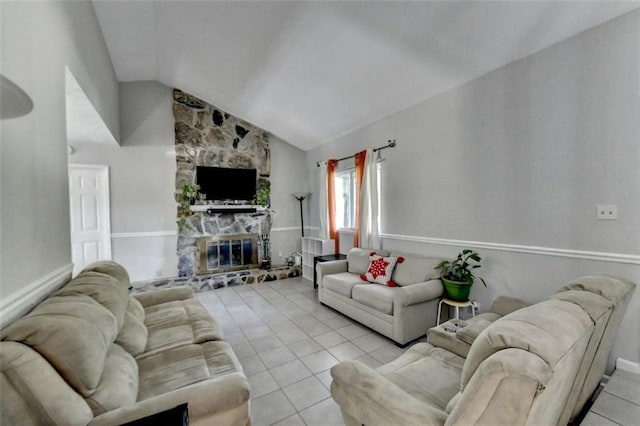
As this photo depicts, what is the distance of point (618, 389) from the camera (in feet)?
5.06

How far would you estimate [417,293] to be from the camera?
2670 millimetres

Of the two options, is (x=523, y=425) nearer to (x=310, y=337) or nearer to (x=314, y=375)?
(x=314, y=375)

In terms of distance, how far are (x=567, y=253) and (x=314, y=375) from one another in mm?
2263

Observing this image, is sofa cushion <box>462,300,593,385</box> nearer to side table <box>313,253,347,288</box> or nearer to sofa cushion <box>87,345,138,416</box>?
sofa cushion <box>87,345,138,416</box>

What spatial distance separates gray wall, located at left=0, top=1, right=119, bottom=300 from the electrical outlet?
353cm

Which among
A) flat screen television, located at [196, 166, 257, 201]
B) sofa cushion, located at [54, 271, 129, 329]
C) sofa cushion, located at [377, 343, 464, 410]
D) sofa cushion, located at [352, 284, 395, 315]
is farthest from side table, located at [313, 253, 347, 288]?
sofa cushion, located at [54, 271, 129, 329]

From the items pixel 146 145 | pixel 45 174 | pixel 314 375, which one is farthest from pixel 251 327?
pixel 146 145

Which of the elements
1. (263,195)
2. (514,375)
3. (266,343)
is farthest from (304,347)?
(263,195)

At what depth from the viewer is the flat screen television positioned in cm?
505

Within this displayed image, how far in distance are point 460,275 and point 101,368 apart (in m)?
2.81

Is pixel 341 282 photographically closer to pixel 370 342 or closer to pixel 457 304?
pixel 370 342

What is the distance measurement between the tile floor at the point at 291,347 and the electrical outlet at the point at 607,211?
6.36 feet

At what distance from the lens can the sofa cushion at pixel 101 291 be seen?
5.03 ft

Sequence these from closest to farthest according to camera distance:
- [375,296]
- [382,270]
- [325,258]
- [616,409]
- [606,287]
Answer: [606,287], [616,409], [375,296], [382,270], [325,258]
